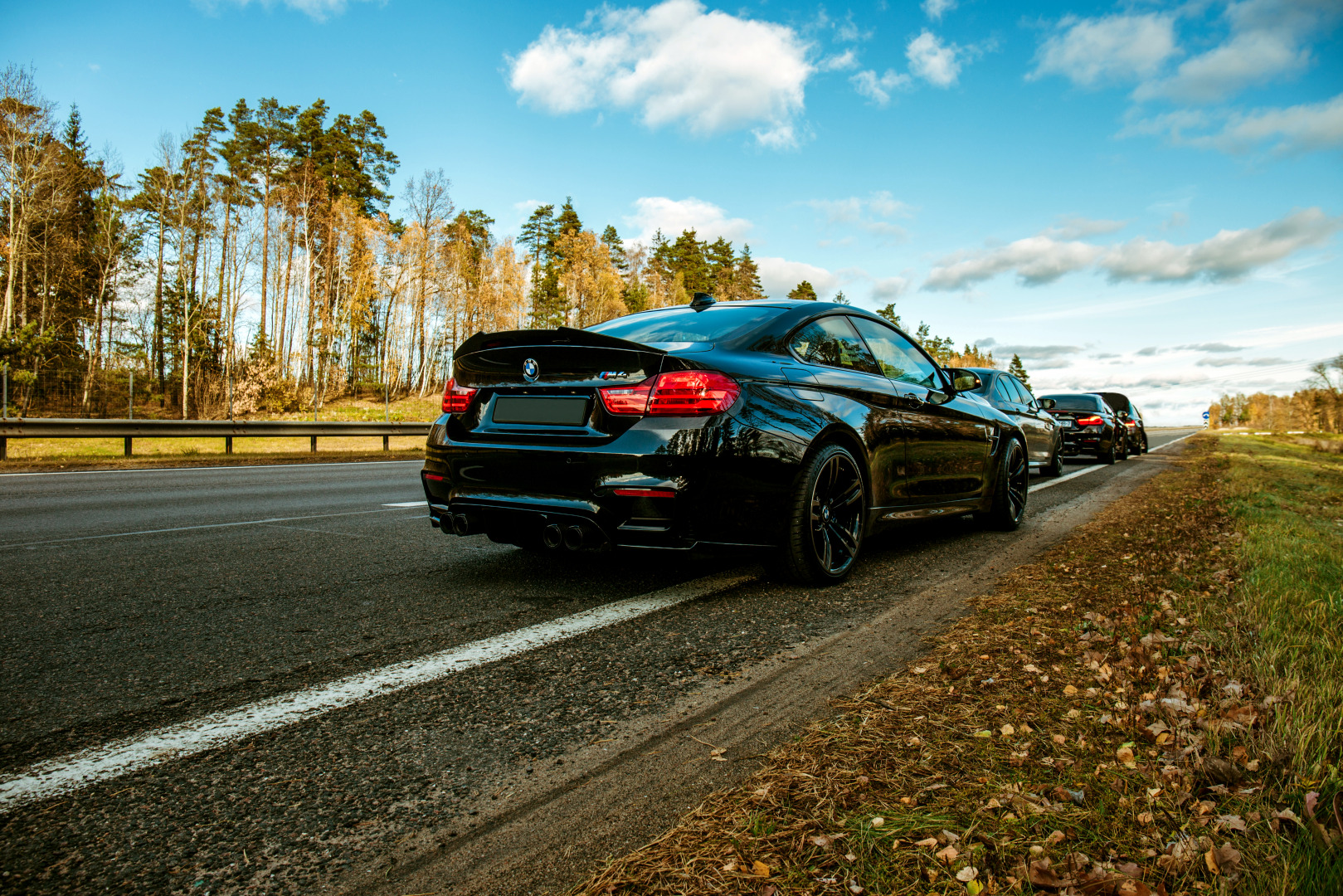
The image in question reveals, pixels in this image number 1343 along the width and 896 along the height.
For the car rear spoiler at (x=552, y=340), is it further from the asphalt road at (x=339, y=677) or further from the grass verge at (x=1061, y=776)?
the grass verge at (x=1061, y=776)

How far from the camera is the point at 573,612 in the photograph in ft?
11.0

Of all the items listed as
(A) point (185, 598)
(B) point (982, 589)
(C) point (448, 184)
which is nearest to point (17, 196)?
(C) point (448, 184)

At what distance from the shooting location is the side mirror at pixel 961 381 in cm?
557

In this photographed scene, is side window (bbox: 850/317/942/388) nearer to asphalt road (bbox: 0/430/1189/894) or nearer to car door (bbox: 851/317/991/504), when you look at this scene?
car door (bbox: 851/317/991/504)

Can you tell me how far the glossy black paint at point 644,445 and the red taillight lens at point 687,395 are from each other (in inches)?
1.3

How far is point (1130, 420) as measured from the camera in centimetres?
2069

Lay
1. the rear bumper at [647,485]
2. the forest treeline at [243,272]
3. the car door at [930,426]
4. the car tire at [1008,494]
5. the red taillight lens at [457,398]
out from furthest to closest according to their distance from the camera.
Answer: the forest treeline at [243,272]
the car tire at [1008,494]
the car door at [930,426]
the red taillight lens at [457,398]
the rear bumper at [647,485]

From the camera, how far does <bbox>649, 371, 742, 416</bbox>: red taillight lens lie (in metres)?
3.29

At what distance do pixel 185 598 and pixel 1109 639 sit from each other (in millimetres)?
4099

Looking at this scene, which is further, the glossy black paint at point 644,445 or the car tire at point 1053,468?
the car tire at point 1053,468

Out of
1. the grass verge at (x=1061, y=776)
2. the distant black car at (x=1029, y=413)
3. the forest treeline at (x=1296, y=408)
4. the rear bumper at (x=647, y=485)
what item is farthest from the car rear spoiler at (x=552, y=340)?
the forest treeline at (x=1296, y=408)

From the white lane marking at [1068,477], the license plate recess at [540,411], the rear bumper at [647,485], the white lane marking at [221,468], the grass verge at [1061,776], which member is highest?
the license plate recess at [540,411]

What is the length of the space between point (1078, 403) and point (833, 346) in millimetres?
14675

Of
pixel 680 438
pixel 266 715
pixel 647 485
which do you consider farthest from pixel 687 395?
pixel 266 715
